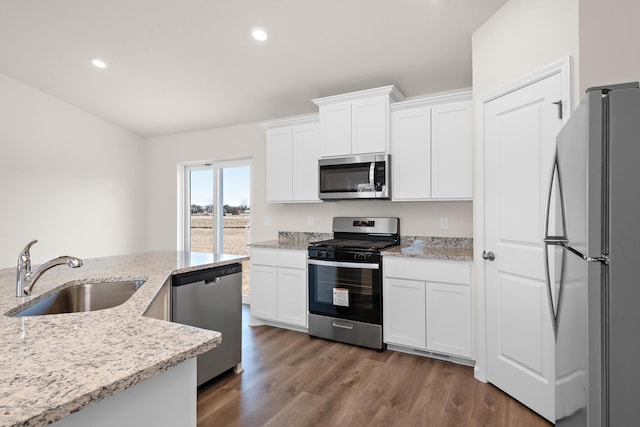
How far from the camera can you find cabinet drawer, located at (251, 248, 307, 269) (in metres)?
3.49

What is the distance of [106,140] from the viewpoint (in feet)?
16.3

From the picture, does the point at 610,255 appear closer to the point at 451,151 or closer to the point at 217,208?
the point at 451,151

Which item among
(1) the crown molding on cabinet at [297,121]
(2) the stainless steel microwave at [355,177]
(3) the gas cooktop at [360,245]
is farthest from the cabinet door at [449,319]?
(1) the crown molding on cabinet at [297,121]

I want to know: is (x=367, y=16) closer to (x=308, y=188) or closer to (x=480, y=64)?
(x=480, y=64)

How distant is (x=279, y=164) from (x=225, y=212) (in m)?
1.43

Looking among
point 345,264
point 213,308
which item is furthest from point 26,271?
point 345,264

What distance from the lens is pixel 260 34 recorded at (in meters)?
2.86

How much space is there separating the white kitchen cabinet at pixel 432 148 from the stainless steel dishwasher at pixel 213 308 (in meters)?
1.70

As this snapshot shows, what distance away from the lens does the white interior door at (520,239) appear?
2.04m

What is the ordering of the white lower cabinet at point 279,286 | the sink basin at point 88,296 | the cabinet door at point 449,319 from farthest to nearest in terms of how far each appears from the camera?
the white lower cabinet at point 279,286 < the cabinet door at point 449,319 < the sink basin at point 88,296

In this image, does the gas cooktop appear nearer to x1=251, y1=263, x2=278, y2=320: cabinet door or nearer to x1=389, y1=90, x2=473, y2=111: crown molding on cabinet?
x1=251, y1=263, x2=278, y2=320: cabinet door

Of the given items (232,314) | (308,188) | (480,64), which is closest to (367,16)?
(480,64)

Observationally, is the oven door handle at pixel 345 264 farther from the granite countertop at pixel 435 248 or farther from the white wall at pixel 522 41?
the white wall at pixel 522 41

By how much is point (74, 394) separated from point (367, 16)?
8.87ft
